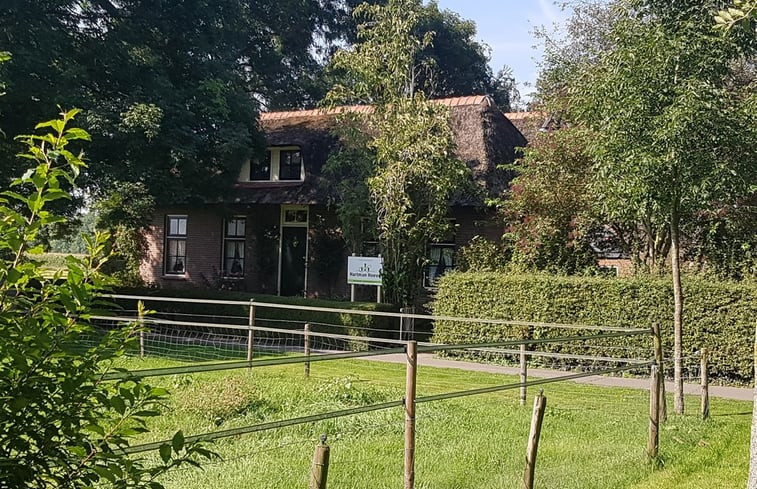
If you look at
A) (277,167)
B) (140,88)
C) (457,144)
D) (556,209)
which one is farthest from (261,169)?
(556,209)

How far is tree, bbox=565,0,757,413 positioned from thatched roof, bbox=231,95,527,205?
33.1ft

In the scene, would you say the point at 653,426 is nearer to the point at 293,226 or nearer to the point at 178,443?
the point at 178,443

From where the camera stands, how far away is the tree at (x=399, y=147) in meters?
18.4

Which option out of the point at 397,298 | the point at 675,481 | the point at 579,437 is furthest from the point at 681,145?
the point at 397,298

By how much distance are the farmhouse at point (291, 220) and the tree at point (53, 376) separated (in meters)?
17.8

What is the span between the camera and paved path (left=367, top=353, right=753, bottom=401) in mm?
12461

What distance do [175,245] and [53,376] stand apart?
24622mm

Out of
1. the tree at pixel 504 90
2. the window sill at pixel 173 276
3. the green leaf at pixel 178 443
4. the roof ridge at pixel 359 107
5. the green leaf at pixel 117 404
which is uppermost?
the tree at pixel 504 90

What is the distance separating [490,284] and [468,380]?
4.29 m

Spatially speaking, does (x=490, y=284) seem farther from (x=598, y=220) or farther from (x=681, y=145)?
(x=681, y=145)

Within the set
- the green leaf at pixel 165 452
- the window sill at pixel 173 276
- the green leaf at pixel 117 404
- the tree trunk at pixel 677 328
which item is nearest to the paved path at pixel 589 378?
the tree trunk at pixel 677 328

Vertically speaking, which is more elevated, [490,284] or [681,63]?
[681,63]

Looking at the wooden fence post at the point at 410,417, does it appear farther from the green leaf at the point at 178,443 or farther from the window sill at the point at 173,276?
the window sill at the point at 173,276

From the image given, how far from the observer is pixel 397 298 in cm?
1933
